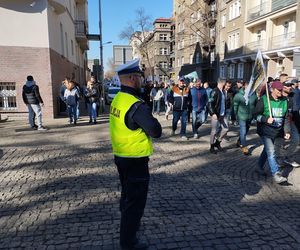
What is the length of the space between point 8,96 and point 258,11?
85.6 feet

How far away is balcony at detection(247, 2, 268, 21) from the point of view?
29.4 m

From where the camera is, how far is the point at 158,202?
181 inches

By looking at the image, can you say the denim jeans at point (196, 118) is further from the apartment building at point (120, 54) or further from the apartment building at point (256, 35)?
the apartment building at point (256, 35)

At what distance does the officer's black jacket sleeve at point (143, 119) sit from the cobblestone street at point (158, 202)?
1.44 metres

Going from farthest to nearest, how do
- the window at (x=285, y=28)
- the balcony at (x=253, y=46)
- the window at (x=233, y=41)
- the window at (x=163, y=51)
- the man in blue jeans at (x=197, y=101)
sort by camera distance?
the window at (x=163, y=51) < the window at (x=233, y=41) < the balcony at (x=253, y=46) < the window at (x=285, y=28) < the man in blue jeans at (x=197, y=101)

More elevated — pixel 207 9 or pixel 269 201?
pixel 207 9

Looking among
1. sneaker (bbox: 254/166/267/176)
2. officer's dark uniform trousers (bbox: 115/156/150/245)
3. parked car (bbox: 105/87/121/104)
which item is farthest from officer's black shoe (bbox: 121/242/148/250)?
parked car (bbox: 105/87/121/104)

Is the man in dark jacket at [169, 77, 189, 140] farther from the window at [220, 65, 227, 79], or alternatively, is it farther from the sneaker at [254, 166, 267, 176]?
the window at [220, 65, 227, 79]

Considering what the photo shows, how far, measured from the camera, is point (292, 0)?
2491 centimetres

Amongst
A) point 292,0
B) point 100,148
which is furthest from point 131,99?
point 292,0

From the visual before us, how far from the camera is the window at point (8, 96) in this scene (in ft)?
46.9

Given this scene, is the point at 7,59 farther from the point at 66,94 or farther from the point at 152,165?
the point at 152,165

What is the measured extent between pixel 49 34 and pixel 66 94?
407 centimetres

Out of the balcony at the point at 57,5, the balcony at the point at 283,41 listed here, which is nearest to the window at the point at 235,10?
the balcony at the point at 283,41
